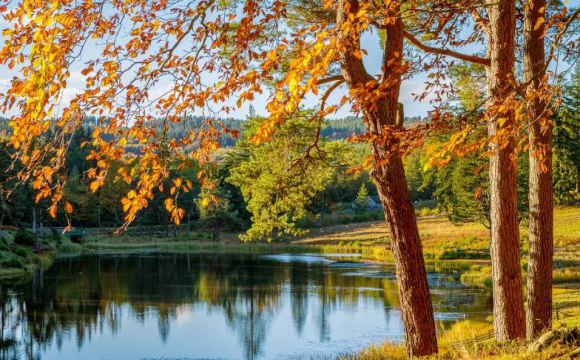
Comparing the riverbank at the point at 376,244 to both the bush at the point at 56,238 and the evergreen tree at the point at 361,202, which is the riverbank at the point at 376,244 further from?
the evergreen tree at the point at 361,202

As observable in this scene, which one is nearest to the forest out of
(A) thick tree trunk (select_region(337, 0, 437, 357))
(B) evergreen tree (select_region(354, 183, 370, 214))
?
(A) thick tree trunk (select_region(337, 0, 437, 357))

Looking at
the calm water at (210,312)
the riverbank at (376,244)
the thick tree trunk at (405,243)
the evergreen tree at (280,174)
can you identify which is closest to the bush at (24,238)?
the riverbank at (376,244)

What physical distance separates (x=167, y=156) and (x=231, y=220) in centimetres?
6566

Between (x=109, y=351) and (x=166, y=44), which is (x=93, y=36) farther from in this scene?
(x=109, y=351)

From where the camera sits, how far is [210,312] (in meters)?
26.1

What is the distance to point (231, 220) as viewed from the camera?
233ft

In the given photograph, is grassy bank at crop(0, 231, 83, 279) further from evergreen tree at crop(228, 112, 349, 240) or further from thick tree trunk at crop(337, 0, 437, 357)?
thick tree trunk at crop(337, 0, 437, 357)

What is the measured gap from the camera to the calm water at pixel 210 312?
790 inches

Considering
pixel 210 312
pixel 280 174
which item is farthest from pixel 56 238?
pixel 280 174

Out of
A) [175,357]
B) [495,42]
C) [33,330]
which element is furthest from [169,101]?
[33,330]

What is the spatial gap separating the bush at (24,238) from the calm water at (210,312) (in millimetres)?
8198

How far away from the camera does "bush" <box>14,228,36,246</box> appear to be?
47053 mm

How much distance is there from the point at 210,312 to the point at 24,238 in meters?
27.4

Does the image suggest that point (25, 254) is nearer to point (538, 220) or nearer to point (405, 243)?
point (538, 220)
